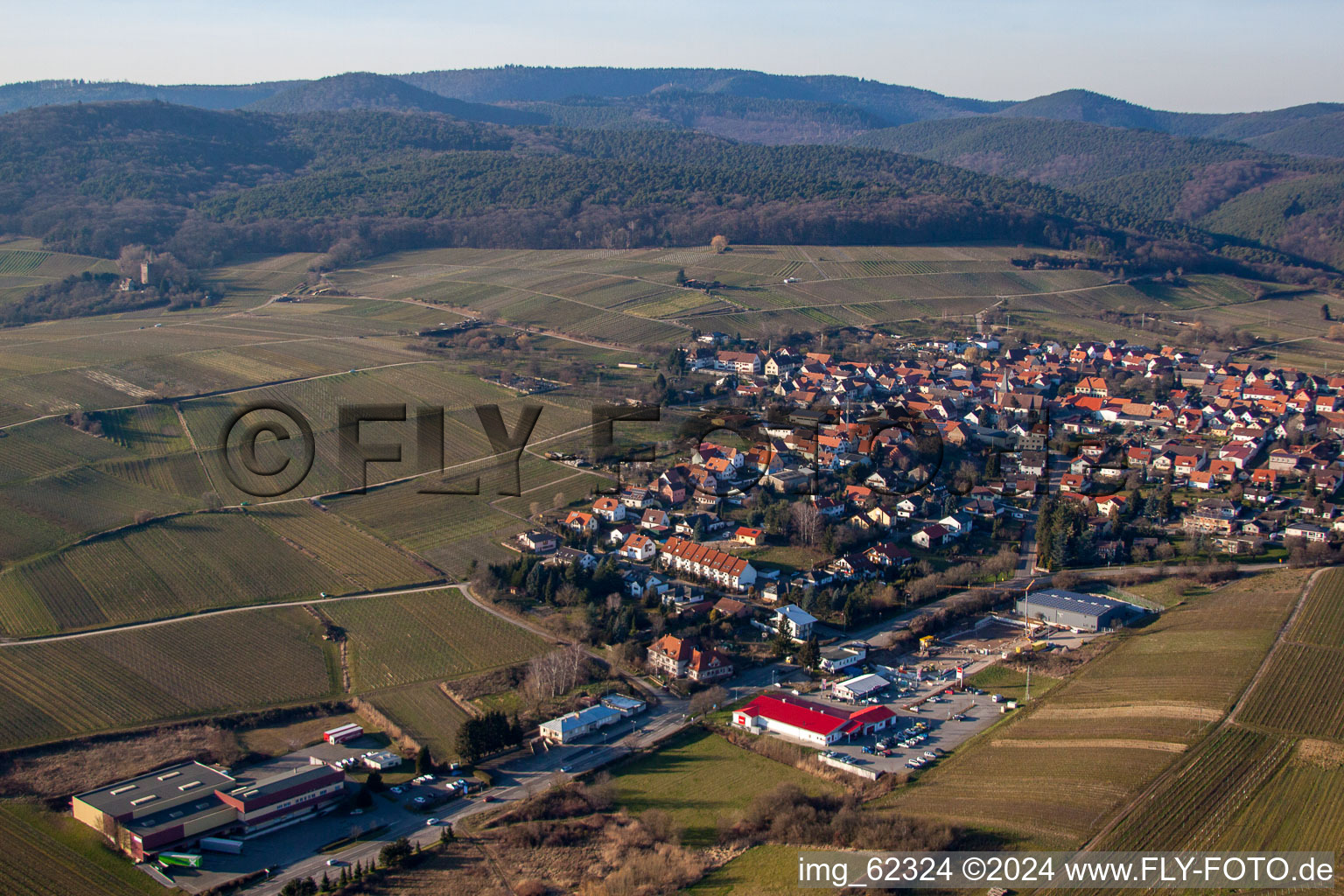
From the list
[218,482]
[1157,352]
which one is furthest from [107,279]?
[1157,352]

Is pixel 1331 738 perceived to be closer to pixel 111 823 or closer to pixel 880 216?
pixel 111 823

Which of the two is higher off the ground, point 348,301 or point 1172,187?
A: point 1172,187

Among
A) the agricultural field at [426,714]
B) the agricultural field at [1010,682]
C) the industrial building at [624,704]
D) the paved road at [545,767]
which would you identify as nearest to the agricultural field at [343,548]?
the agricultural field at [426,714]

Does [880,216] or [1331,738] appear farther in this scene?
[880,216]

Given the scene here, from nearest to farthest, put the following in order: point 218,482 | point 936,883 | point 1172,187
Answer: point 936,883
point 218,482
point 1172,187

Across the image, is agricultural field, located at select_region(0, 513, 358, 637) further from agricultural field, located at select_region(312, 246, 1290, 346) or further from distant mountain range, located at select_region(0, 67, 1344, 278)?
distant mountain range, located at select_region(0, 67, 1344, 278)

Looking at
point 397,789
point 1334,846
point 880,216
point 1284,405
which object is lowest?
point 397,789

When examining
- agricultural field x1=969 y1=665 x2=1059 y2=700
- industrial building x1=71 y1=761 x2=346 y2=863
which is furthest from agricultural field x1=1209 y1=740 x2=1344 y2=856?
industrial building x1=71 y1=761 x2=346 y2=863
